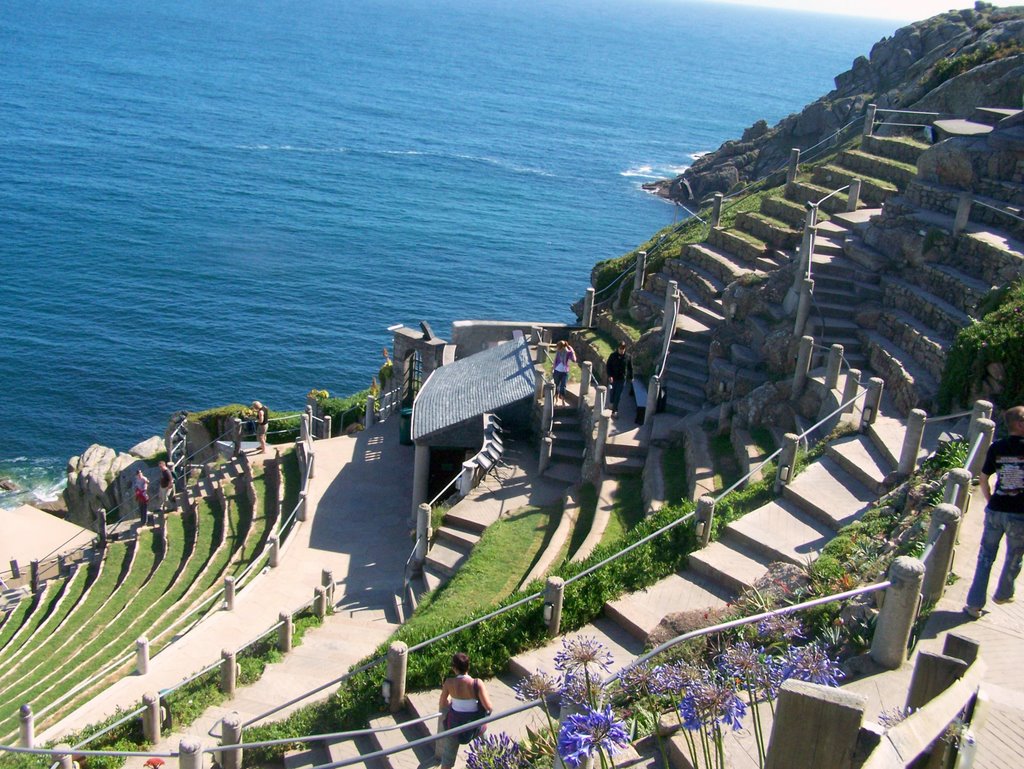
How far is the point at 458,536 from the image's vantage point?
20.0 metres

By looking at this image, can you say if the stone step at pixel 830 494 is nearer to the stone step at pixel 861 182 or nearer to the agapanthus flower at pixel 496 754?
the agapanthus flower at pixel 496 754

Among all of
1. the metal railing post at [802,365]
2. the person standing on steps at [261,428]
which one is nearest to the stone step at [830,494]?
the metal railing post at [802,365]

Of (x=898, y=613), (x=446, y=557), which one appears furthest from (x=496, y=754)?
(x=446, y=557)

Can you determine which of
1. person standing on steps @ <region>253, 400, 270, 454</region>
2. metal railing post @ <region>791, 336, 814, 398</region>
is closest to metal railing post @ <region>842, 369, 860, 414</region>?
metal railing post @ <region>791, 336, 814, 398</region>

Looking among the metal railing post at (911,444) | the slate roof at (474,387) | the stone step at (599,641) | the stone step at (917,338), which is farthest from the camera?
the slate roof at (474,387)

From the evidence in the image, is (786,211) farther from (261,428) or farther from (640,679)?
(640,679)

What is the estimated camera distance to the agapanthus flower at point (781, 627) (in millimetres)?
8516

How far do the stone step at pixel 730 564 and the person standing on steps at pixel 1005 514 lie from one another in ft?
11.6

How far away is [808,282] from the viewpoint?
839 inches

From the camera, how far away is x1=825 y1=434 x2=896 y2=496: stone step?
15.2m

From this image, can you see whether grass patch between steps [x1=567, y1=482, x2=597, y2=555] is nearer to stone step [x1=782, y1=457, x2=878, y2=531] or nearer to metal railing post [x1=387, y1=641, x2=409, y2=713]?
stone step [x1=782, y1=457, x2=878, y2=531]

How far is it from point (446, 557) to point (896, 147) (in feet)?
66.4

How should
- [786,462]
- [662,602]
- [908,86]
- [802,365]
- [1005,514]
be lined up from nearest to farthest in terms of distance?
[1005,514]
[662,602]
[786,462]
[802,365]
[908,86]

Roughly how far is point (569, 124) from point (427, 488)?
109 m
